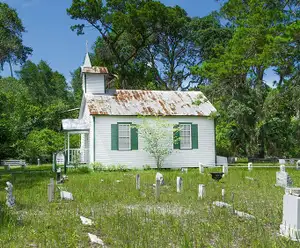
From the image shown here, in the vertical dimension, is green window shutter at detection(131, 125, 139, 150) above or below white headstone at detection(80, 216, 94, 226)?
above

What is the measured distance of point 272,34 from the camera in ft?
67.4

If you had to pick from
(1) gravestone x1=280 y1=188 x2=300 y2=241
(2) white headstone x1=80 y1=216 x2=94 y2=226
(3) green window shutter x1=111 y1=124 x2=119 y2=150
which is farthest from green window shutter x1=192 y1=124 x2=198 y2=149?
(1) gravestone x1=280 y1=188 x2=300 y2=241

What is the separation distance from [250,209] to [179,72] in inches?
1329

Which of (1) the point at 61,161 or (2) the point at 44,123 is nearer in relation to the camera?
(1) the point at 61,161

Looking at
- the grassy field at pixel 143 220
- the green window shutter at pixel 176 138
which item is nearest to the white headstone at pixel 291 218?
the grassy field at pixel 143 220

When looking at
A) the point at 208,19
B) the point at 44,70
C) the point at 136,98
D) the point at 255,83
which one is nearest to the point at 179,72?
the point at 208,19

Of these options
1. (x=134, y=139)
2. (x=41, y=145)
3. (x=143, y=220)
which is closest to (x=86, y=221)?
(x=143, y=220)

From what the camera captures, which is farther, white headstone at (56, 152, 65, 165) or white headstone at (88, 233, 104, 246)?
white headstone at (56, 152, 65, 165)

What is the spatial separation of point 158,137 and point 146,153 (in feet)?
4.78

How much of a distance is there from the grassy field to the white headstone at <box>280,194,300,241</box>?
210 millimetres

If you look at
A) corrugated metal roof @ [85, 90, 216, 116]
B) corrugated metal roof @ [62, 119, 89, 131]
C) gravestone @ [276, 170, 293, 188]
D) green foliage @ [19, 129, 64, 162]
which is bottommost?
gravestone @ [276, 170, 293, 188]

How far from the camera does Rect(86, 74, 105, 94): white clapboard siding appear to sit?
23375 millimetres

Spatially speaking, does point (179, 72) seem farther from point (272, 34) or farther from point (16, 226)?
point (16, 226)

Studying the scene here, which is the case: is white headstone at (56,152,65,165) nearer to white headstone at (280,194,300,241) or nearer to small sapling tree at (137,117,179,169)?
small sapling tree at (137,117,179,169)
